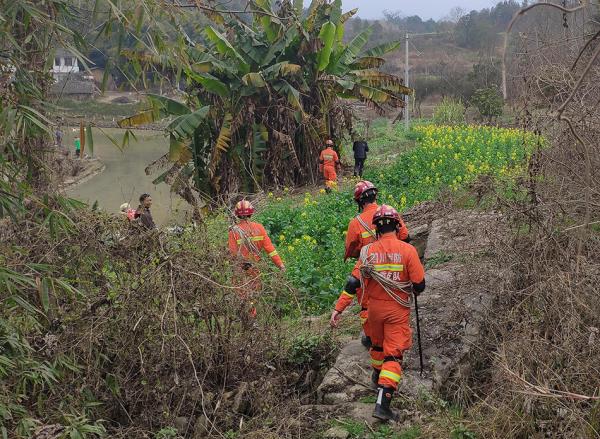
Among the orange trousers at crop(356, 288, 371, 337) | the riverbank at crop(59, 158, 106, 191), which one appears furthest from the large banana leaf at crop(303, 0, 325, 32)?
the riverbank at crop(59, 158, 106, 191)

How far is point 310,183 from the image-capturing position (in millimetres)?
21156

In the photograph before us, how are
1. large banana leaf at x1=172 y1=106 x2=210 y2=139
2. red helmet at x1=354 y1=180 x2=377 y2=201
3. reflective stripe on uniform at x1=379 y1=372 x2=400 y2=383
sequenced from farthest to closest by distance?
large banana leaf at x1=172 y1=106 x2=210 y2=139 → red helmet at x1=354 y1=180 x2=377 y2=201 → reflective stripe on uniform at x1=379 y1=372 x2=400 y2=383

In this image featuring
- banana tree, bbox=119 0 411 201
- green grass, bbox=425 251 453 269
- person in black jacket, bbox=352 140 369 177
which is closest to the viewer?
green grass, bbox=425 251 453 269

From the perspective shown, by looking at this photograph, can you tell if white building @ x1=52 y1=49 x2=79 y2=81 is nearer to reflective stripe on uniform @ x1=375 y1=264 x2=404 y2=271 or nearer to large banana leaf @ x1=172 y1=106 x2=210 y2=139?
reflective stripe on uniform @ x1=375 y1=264 x2=404 y2=271

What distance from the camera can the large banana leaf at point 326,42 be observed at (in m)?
18.5

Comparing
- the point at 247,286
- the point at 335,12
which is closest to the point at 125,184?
the point at 335,12

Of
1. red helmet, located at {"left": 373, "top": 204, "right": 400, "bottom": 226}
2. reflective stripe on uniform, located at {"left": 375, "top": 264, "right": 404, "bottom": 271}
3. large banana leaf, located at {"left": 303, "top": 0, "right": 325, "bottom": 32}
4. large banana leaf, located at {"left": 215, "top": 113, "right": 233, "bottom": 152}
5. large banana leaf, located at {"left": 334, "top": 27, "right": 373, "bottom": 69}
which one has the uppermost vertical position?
large banana leaf, located at {"left": 303, "top": 0, "right": 325, "bottom": 32}

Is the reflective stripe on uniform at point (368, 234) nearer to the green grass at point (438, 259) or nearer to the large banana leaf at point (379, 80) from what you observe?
the green grass at point (438, 259)

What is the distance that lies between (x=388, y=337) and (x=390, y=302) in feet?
1.01

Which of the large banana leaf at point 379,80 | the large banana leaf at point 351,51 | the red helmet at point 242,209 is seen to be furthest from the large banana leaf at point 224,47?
the red helmet at point 242,209

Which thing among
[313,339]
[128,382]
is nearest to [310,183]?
[313,339]

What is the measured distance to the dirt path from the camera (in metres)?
6.26

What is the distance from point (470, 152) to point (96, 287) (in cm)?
A: 1530

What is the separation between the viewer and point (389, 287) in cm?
621
